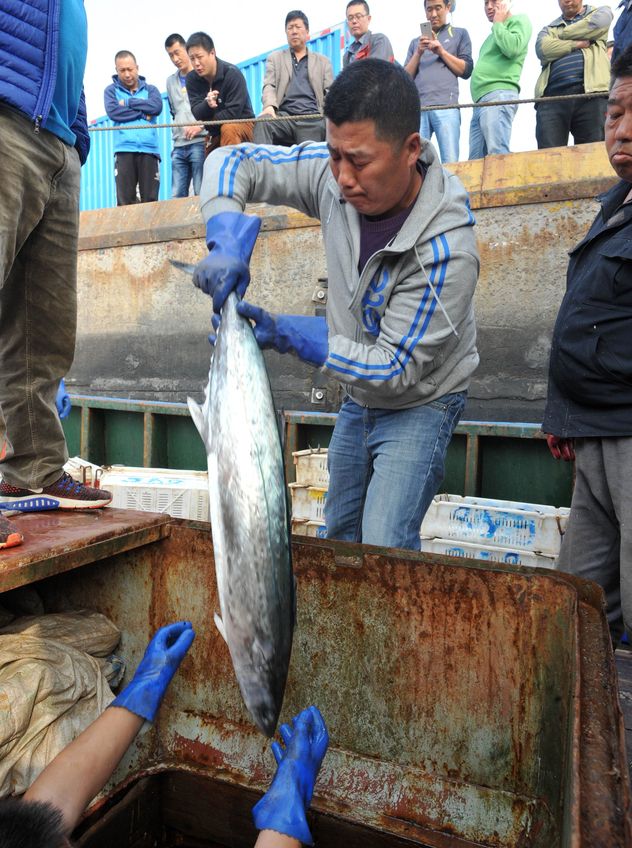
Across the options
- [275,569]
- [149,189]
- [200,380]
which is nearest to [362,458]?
[275,569]

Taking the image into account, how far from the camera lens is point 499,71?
249 inches

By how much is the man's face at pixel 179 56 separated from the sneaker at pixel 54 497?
6682 mm

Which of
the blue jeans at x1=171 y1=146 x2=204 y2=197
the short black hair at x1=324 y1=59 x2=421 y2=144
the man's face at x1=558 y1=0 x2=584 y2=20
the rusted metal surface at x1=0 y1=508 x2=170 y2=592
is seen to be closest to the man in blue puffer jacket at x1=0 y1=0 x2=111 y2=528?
the rusted metal surface at x1=0 y1=508 x2=170 y2=592

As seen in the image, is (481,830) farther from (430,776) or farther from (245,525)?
(245,525)

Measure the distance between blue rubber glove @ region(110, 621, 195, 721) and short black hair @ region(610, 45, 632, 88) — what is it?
95.0 inches

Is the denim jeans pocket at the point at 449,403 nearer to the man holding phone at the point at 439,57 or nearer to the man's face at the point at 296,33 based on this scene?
the man holding phone at the point at 439,57

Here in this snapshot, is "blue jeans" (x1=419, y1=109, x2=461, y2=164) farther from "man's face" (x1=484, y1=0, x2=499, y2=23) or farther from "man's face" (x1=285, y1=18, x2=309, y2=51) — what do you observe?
"man's face" (x1=285, y1=18, x2=309, y2=51)

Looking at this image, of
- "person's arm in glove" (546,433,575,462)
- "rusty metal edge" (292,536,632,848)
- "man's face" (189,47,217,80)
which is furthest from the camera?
"man's face" (189,47,217,80)

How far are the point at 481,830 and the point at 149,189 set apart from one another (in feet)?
27.6

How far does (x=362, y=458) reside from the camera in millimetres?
2572

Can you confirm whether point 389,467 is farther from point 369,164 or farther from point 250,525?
point 369,164

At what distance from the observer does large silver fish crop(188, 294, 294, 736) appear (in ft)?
4.97

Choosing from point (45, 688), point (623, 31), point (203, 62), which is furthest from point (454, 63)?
point (45, 688)

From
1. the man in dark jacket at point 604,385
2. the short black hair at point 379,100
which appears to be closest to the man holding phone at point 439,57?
the man in dark jacket at point 604,385
